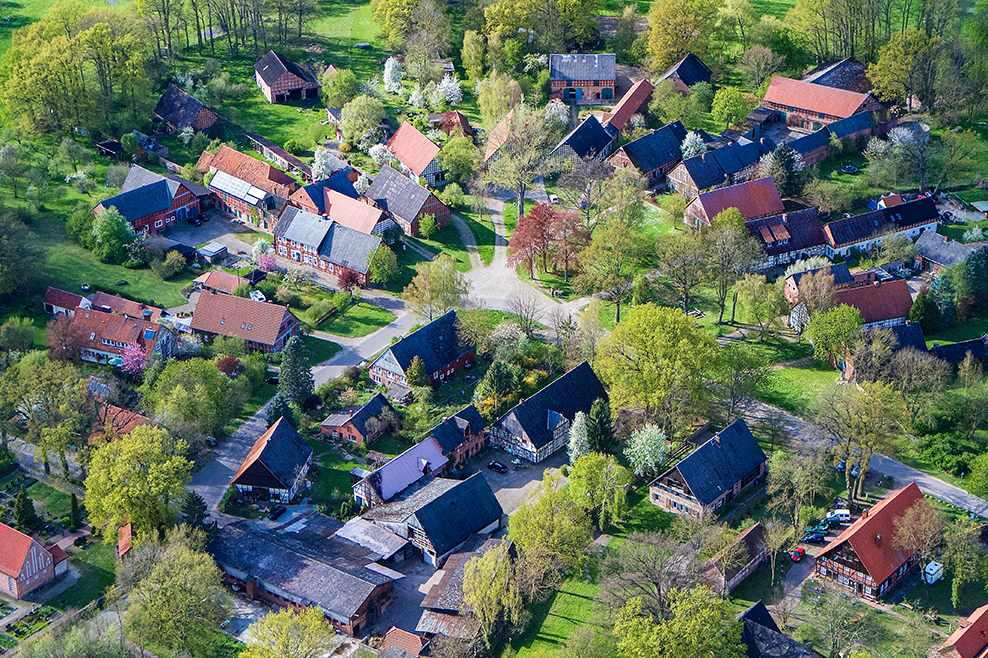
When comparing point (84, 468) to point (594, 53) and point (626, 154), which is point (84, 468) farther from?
point (594, 53)

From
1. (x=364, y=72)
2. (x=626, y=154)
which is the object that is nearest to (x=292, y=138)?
(x=364, y=72)

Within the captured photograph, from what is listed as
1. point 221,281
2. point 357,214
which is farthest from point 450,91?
point 221,281

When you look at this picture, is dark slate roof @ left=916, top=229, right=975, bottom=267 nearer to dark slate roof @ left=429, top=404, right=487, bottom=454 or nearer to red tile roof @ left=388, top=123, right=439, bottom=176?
dark slate roof @ left=429, top=404, right=487, bottom=454

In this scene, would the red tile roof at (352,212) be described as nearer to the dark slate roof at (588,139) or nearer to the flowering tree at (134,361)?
the dark slate roof at (588,139)

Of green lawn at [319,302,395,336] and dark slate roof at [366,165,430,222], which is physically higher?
dark slate roof at [366,165,430,222]

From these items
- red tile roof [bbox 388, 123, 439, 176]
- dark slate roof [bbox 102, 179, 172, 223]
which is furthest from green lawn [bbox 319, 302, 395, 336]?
dark slate roof [bbox 102, 179, 172, 223]

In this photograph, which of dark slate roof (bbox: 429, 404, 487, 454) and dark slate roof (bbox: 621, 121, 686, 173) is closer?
dark slate roof (bbox: 429, 404, 487, 454)

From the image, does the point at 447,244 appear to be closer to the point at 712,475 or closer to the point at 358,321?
the point at 358,321
